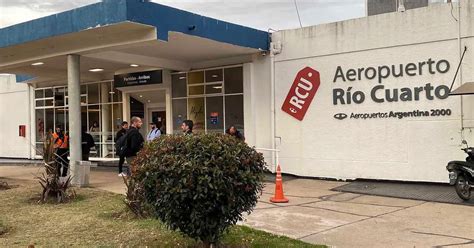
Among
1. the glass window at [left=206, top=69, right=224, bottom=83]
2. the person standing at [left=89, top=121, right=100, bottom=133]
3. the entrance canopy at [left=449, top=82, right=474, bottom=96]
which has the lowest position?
the person standing at [left=89, top=121, right=100, bottom=133]

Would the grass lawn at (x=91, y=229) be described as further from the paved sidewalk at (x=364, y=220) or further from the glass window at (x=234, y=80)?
the glass window at (x=234, y=80)

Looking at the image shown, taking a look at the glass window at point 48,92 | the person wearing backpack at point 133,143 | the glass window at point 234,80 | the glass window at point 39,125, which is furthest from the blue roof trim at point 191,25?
the glass window at point 39,125

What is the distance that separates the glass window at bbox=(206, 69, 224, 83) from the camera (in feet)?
52.4

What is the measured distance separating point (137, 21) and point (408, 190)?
24.0 feet

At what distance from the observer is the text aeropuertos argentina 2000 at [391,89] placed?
444 inches

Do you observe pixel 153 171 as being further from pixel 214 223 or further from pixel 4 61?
pixel 4 61

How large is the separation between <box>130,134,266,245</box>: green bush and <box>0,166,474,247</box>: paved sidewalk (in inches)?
71.5

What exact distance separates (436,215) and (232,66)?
350 inches

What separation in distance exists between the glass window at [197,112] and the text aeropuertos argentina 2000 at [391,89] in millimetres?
5294

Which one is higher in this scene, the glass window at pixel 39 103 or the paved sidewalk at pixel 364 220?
the glass window at pixel 39 103

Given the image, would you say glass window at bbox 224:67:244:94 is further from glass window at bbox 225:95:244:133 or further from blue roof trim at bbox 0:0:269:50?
blue roof trim at bbox 0:0:269:50

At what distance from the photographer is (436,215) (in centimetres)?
830

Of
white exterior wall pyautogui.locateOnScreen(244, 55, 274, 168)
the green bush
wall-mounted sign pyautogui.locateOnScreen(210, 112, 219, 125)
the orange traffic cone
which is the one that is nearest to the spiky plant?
the orange traffic cone

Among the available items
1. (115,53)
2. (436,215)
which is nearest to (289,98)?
(115,53)
